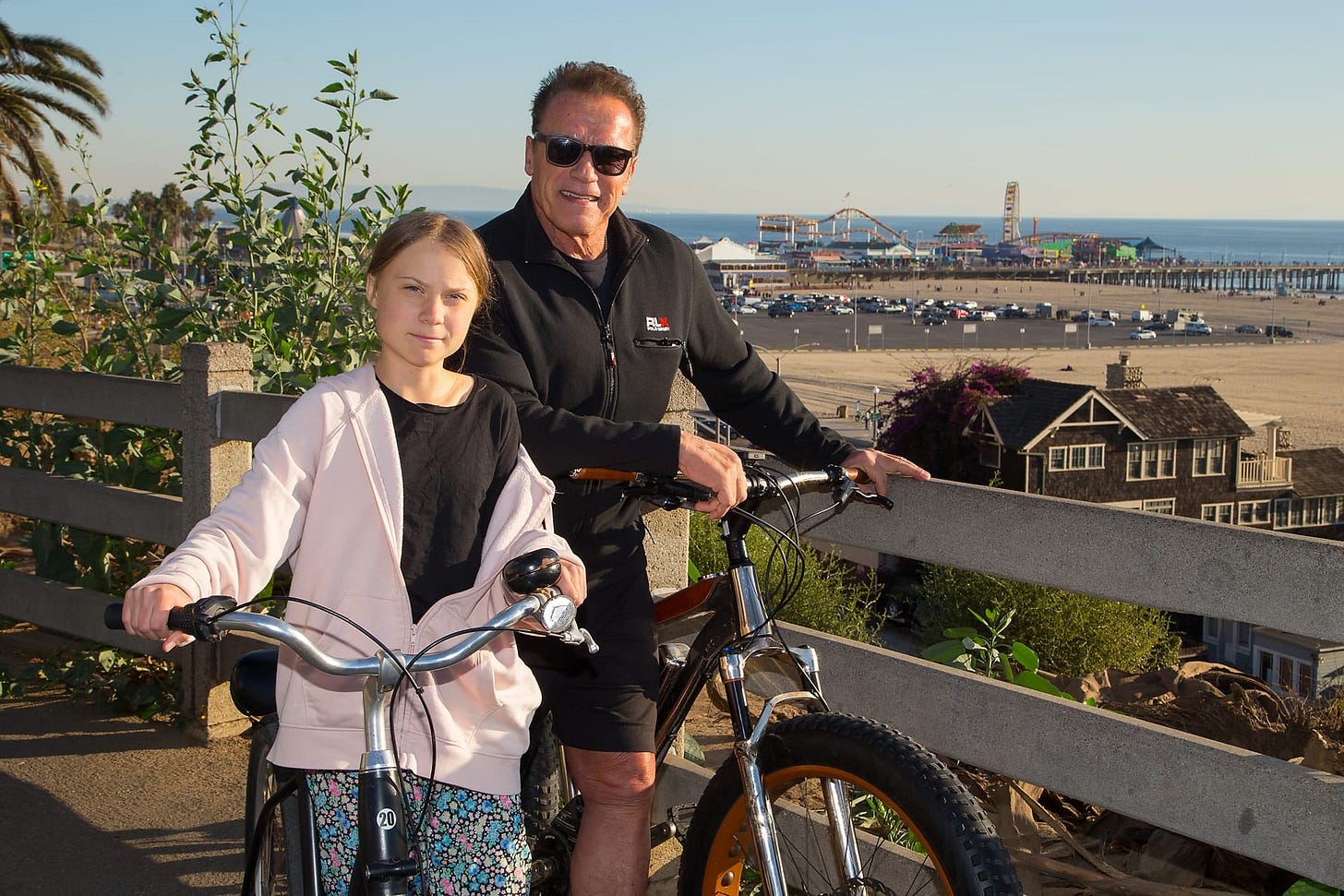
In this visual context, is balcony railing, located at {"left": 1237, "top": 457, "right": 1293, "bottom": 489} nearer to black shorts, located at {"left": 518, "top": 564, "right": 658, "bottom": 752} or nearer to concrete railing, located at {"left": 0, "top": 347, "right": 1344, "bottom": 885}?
concrete railing, located at {"left": 0, "top": 347, "right": 1344, "bottom": 885}

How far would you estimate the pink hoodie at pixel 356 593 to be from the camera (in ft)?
7.52

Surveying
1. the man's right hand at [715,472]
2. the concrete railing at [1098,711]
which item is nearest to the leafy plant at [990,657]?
the concrete railing at [1098,711]

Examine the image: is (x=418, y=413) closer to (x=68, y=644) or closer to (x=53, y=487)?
(x=53, y=487)

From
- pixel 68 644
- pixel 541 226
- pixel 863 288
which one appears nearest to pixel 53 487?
pixel 68 644

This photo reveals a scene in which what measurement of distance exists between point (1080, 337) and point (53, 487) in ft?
404

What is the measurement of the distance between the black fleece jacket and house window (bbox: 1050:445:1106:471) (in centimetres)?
3314

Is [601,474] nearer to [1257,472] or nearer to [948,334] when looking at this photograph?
[1257,472]

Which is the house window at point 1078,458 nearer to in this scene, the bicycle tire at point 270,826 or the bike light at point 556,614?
the bicycle tire at point 270,826

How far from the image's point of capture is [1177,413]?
125 ft

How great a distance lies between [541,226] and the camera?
9.62 ft

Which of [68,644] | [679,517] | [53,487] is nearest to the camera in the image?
[679,517]

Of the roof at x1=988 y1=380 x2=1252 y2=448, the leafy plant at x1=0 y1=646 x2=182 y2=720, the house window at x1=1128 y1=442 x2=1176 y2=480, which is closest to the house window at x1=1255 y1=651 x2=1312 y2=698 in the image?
the roof at x1=988 y1=380 x2=1252 y2=448

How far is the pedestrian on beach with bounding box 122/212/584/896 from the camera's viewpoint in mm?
2293

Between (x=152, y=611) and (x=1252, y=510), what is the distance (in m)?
40.7
